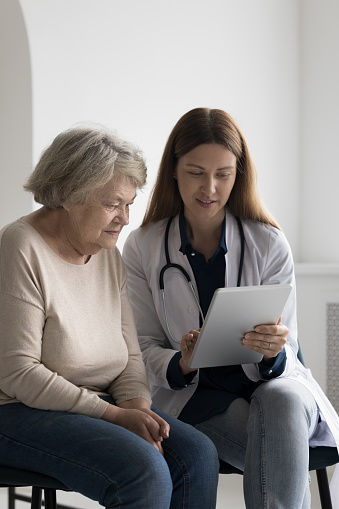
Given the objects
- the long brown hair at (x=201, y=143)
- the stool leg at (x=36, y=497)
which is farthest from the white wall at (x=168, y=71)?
the stool leg at (x=36, y=497)

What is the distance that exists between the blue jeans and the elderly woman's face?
1.29ft

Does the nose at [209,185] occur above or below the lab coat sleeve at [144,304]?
above

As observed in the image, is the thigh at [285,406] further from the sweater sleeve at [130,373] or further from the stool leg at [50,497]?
the stool leg at [50,497]

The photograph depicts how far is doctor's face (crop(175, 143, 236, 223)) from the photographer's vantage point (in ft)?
6.24

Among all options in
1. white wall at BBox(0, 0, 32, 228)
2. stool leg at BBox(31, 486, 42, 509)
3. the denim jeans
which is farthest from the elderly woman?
white wall at BBox(0, 0, 32, 228)

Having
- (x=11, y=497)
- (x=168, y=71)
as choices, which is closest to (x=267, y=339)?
(x=11, y=497)

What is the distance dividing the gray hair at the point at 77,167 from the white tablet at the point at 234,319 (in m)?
0.37

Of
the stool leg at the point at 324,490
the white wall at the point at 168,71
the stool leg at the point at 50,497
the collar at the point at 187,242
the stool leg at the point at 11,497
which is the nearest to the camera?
the stool leg at the point at 50,497

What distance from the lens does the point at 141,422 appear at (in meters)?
1.54

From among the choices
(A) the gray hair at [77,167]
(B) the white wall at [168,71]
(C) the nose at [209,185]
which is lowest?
(C) the nose at [209,185]

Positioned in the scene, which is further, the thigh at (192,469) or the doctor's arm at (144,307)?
the doctor's arm at (144,307)

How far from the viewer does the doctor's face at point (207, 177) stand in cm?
190

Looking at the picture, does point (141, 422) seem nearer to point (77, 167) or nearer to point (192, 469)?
point (192, 469)

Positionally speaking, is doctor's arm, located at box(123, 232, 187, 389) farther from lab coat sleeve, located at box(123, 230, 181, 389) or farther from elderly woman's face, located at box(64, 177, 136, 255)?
elderly woman's face, located at box(64, 177, 136, 255)
